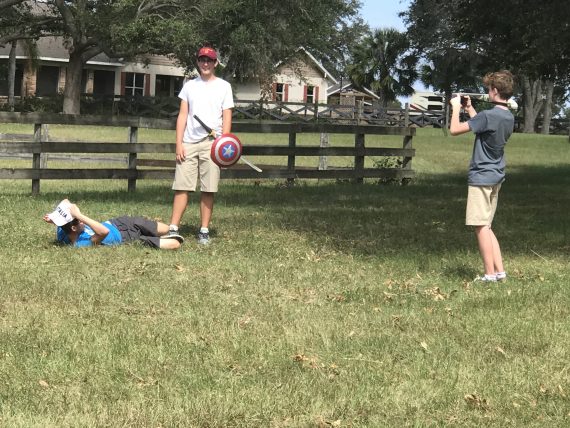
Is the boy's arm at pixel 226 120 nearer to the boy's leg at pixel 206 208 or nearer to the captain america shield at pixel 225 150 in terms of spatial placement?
the captain america shield at pixel 225 150

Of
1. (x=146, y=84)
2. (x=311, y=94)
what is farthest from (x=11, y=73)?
(x=311, y=94)

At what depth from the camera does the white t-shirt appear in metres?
8.72

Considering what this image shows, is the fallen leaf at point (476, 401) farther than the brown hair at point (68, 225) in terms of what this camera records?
No

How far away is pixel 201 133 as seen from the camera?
8.83 meters

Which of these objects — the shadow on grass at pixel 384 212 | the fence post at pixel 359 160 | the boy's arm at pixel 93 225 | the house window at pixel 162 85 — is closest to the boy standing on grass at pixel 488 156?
the shadow on grass at pixel 384 212

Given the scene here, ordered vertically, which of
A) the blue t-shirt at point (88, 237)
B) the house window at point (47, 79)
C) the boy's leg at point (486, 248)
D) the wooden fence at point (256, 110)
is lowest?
the blue t-shirt at point (88, 237)

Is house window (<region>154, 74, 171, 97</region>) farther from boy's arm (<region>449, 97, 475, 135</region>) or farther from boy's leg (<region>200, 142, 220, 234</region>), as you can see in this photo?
boy's arm (<region>449, 97, 475, 135</region>)

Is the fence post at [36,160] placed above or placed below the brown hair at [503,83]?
below

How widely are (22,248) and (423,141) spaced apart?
28.3 m

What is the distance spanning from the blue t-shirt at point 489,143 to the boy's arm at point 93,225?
3.48 meters

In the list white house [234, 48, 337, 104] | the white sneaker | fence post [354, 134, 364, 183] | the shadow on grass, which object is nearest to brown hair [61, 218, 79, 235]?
the shadow on grass

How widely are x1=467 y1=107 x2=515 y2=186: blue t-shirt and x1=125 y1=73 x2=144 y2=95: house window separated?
49.8 meters

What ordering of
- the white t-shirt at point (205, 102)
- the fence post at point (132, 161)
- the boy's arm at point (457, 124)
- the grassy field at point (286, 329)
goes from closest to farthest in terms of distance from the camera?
the grassy field at point (286, 329), the boy's arm at point (457, 124), the white t-shirt at point (205, 102), the fence post at point (132, 161)

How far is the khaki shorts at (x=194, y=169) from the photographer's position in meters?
8.83
